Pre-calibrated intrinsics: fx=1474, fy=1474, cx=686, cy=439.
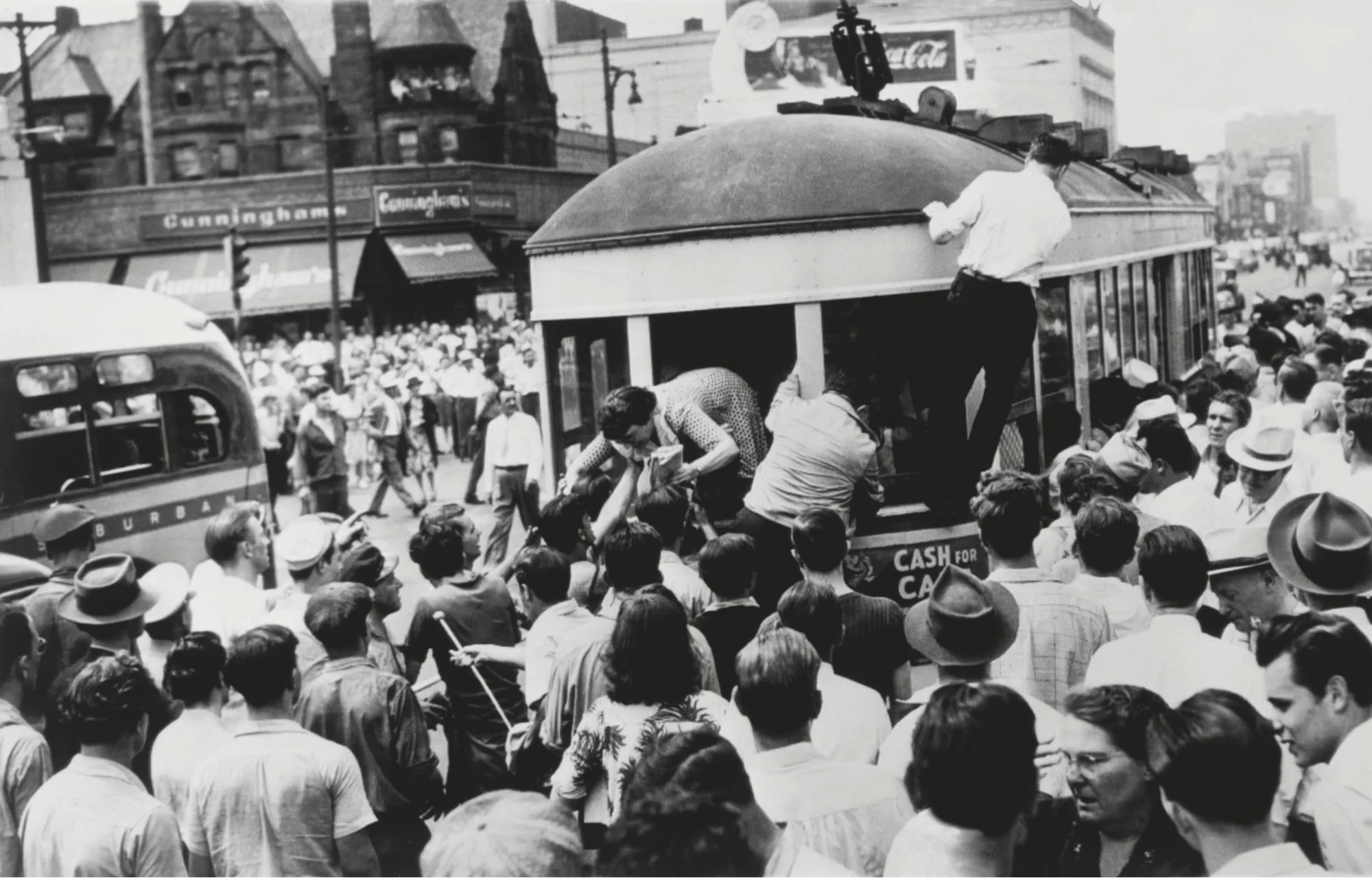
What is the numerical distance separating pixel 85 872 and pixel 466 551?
2802mm

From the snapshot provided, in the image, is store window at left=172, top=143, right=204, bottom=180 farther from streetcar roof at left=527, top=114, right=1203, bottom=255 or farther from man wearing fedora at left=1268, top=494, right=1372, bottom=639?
man wearing fedora at left=1268, top=494, right=1372, bottom=639

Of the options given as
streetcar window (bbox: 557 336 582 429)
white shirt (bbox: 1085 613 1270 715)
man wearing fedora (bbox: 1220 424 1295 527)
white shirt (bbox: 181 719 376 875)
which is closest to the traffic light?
streetcar window (bbox: 557 336 582 429)

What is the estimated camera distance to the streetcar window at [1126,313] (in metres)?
11.5

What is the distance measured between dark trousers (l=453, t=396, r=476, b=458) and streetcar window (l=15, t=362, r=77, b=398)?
37.8ft

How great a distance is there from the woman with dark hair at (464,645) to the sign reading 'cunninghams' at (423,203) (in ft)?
125

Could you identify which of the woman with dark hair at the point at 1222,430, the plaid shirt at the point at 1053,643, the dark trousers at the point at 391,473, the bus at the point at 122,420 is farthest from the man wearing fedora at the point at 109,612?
the dark trousers at the point at 391,473

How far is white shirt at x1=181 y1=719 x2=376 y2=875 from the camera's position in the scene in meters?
4.08

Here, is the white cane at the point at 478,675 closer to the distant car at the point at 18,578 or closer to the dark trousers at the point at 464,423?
the distant car at the point at 18,578

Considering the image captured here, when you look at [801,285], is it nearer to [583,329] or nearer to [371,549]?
[583,329]

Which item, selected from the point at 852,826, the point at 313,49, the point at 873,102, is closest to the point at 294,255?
the point at 313,49

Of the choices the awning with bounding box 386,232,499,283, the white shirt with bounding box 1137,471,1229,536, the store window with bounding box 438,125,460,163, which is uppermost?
the store window with bounding box 438,125,460,163

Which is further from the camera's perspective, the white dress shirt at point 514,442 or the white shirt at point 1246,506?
the white dress shirt at point 514,442

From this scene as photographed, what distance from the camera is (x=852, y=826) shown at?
3.49 meters

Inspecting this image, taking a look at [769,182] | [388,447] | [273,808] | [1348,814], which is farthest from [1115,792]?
[388,447]
